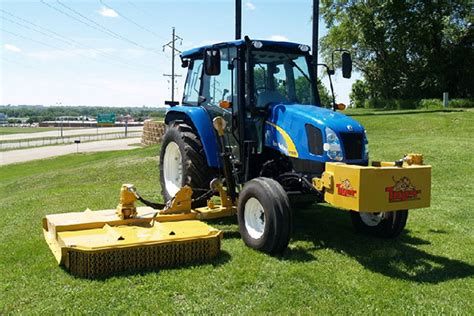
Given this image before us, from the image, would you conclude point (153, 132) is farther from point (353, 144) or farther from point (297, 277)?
point (297, 277)

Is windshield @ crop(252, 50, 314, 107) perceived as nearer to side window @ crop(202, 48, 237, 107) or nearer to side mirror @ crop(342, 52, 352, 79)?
side window @ crop(202, 48, 237, 107)

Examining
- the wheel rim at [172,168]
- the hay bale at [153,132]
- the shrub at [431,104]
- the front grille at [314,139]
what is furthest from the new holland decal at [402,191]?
the hay bale at [153,132]

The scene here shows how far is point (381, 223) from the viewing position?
638 cm

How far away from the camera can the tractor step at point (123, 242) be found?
191 inches

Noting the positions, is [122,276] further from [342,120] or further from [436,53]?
[436,53]

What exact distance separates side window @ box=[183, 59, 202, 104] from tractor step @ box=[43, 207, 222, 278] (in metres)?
2.34

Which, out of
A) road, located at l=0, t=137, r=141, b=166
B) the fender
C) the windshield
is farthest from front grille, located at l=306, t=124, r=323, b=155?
road, located at l=0, t=137, r=141, b=166

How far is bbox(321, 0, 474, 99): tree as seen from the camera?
3297 cm

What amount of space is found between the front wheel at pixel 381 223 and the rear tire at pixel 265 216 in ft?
5.06

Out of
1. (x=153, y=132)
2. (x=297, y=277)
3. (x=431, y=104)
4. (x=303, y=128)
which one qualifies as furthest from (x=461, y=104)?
(x=297, y=277)

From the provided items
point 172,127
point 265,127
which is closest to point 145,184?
point 172,127

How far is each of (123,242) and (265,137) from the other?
2.29 m

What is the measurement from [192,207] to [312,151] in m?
1.98

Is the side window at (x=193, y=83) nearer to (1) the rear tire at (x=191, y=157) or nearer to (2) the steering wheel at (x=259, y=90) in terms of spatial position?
(1) the rear tire at (x=191, y=157)
